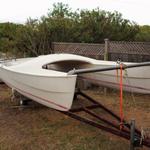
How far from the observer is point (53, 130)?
245 inches

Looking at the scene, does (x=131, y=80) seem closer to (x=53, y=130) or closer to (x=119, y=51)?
(x=53, y=130)

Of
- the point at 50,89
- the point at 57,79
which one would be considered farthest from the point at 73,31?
the point at 57,79

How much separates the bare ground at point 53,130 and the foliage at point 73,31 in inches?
200

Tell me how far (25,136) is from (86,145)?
113cm

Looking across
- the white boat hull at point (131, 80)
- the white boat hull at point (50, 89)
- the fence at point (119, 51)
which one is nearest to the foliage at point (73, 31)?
the fence at point (119, 51)

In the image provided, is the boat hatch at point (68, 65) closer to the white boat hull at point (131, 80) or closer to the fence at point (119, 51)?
the white boat hull at point (131, 80)

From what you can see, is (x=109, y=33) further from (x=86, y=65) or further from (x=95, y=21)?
(x=86, y=65)

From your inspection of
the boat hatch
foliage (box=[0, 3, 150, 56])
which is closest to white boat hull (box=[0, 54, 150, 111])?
the boat hatch

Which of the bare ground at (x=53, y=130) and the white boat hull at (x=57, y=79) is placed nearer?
the white boat hull at (x=57, y=79)

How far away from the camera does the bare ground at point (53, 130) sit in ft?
18.0

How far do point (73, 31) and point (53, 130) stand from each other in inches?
295

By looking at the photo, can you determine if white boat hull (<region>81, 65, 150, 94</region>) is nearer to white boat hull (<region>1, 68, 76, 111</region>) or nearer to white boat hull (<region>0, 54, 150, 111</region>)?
white boat hull (<region>0, 54, 150, 111</region>)

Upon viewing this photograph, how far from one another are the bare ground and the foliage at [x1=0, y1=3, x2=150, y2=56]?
509 cm

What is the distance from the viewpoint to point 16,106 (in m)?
7.87
